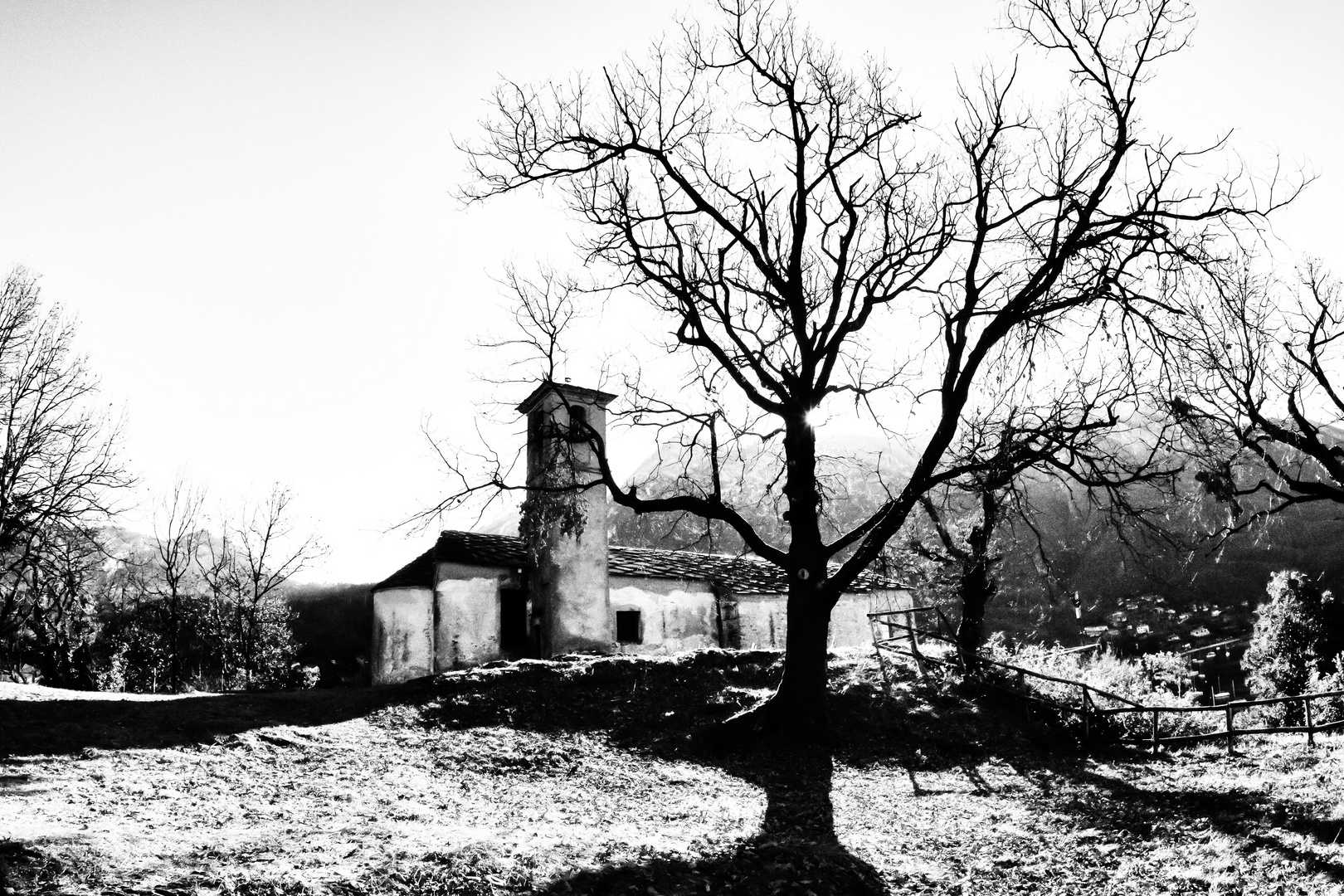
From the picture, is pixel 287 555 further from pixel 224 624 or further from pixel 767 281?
pixel 767 281

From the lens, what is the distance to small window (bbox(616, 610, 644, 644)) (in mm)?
24312

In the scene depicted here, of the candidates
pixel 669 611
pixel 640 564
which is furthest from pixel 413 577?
pixel 669 611

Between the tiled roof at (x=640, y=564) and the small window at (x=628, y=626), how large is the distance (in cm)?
117

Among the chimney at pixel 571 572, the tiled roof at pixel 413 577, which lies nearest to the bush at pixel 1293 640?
the chimney at pixel 571 572

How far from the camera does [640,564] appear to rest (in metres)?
25.4

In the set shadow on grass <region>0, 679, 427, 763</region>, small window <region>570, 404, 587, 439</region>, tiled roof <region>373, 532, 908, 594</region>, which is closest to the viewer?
shadow on grass <region>0, 679, 427, 763</region>

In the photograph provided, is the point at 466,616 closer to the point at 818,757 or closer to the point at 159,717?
the point at 159,717

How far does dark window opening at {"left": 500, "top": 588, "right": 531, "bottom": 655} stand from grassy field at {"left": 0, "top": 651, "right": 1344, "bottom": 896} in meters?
7.76

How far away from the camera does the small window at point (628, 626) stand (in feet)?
79.8

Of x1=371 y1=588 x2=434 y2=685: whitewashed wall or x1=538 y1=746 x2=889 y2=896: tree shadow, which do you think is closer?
x1=538 y1=746 x2=889 y2=896: tree shadow

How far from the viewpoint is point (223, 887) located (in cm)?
564

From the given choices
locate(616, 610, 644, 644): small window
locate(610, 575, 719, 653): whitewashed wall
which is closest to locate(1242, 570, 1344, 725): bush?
locate(610, 575, 719, 653): whitewashed wall

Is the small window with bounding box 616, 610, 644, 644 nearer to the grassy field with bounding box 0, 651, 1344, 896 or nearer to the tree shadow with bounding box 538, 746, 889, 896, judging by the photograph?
the grassy field with bounding box 0, 651, 1344, 896

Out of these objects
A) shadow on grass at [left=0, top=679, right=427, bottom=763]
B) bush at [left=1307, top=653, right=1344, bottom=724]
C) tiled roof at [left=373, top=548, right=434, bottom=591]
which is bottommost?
bush at [left=1307, top=653, right=1344, bottom=724]
